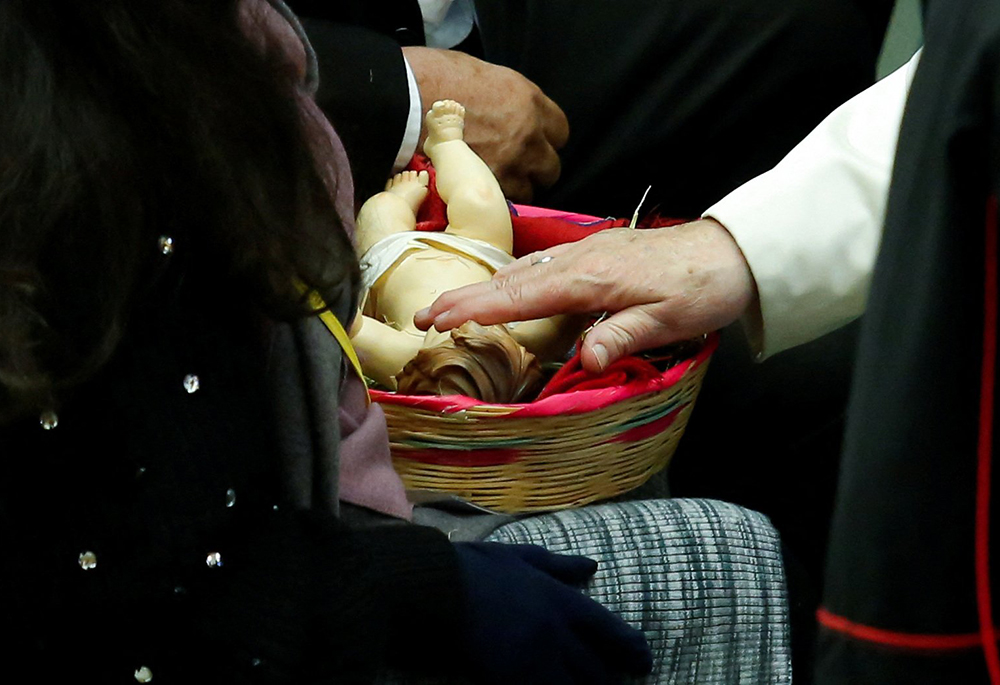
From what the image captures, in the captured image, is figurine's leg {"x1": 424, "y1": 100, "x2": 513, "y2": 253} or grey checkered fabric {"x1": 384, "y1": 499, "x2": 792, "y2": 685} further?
figurine's leg {"x1": 424, "y1": 100, "x2": 513, "y2": 253}

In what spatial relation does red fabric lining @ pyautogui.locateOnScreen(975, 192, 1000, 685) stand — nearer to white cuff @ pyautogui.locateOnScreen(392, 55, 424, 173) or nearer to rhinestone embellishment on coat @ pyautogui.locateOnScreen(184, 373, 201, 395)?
rhinestone embellishment on coat @ pyautogui.locateOnScreen(184, 373, 201, 395)

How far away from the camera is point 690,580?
67 centimetres

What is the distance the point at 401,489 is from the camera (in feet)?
2.31

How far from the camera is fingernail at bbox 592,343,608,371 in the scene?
804 millimetres

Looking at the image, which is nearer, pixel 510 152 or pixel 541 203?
pixel 510 152

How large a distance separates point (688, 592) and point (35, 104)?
0.45m

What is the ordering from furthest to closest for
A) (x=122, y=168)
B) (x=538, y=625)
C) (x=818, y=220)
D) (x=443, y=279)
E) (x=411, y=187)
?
(x=411, y=187), (x=443, y=279), (x=818, y=220), (x=538, y=625), (x=122, y=168)

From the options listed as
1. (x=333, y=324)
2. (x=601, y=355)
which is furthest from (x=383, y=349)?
(x=333, y=324)

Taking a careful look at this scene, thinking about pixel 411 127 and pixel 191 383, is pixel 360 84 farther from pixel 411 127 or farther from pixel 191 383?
pixel 191 383

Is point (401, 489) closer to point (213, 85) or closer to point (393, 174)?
point (213, 85)

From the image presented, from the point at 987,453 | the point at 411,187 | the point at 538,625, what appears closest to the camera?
the point at 987,453

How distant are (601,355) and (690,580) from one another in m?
0.19

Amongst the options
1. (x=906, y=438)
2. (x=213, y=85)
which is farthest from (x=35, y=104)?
(x=906, y=438)


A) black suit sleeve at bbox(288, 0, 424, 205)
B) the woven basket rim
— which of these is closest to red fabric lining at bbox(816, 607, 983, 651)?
the woven basket rim
